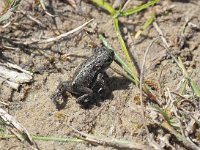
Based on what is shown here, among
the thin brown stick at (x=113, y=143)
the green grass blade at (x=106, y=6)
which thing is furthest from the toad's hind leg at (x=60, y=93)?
the green grass blade at (x=106, y=6)

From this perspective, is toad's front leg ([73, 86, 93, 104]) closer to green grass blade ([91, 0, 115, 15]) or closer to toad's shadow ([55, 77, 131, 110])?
toad's shadow ([55, 77, 131, 110])

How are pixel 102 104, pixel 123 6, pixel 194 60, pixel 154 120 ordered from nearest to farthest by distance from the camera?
pixel 154 120 → pixel 102 104 → pixel 194 60 → pixel 123 6

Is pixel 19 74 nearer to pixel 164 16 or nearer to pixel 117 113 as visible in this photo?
pixel 117 113

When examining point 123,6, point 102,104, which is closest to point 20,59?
point 102,104

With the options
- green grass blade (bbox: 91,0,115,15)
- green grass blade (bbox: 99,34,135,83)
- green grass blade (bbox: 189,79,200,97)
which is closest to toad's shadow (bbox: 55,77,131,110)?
green grass blade (bbox: 99,34,135,83)

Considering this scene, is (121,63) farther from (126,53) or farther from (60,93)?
(60,93)
